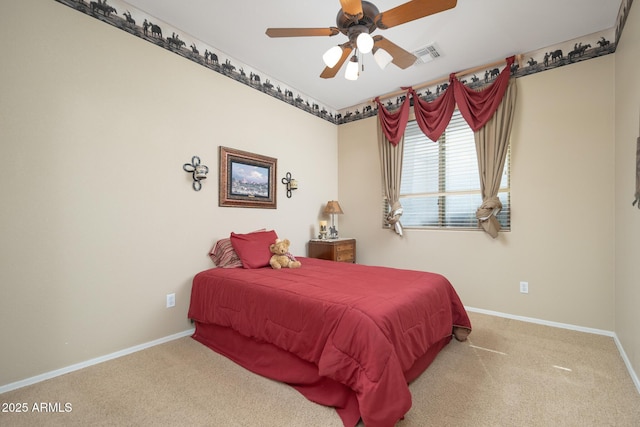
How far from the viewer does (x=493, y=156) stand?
10.5ft

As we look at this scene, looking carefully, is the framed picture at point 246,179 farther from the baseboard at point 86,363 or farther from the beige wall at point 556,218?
the beige wall at point 556,218

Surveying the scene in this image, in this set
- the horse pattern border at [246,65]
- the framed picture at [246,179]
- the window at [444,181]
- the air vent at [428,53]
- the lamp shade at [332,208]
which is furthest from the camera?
the lamp shade at [332,208]

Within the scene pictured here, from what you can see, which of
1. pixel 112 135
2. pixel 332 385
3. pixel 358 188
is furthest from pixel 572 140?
pixel 112 135

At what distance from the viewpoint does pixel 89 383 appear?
1.94 m

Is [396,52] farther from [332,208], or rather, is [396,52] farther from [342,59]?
[332,208]

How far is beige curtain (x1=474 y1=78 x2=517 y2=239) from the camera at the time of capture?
312 centimetres

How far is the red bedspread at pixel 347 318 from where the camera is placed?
1.48m

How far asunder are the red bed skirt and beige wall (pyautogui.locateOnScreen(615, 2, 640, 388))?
4.16 feet

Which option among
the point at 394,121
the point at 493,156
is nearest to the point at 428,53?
the point at 394,121

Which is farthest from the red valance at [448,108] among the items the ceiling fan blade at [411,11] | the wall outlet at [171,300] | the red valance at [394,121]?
the wall outlet at [171,300]

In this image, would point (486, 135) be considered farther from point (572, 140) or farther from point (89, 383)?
point (89, 383)

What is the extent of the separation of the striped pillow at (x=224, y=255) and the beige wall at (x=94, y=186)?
0.10m

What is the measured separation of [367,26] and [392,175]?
91.4 inches

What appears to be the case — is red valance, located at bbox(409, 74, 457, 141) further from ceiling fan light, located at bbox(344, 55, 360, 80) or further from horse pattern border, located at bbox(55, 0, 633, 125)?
ceiling fan light, located at bbox(344, 55, 360, 80)
